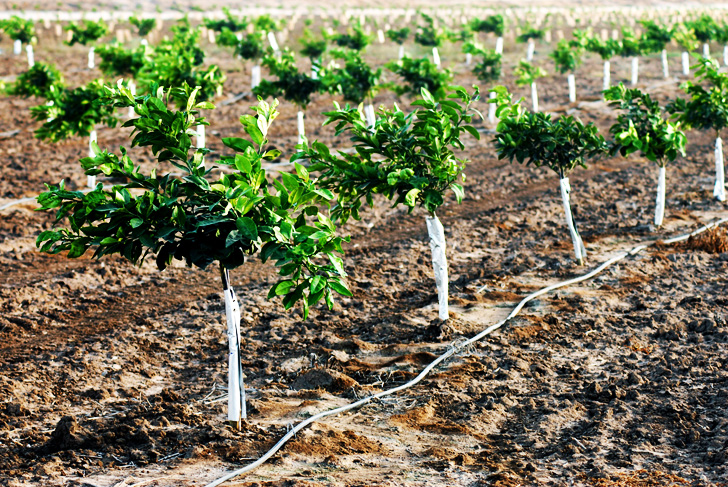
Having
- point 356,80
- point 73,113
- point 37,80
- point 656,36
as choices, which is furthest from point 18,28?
point 656,36

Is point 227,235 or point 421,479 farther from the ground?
point 227,235

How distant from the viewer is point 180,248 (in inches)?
242

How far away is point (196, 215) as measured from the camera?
6.37 meters

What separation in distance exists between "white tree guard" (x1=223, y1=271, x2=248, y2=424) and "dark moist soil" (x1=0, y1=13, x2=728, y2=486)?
285 mm

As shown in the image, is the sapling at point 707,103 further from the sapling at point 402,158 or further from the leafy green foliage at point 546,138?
the sapling at point 402,158

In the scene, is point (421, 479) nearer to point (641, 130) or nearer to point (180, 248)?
point (180, 248)

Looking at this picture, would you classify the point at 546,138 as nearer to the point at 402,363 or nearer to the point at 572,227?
the point at 572,227

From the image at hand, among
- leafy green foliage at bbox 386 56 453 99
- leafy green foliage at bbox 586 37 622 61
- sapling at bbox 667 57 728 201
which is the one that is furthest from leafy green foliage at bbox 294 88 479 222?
leafy green foliage at bbox 586 37 622 61

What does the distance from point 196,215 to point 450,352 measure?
12.3ft

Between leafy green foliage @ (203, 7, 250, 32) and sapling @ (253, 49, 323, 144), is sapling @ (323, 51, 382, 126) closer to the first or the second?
sapling @ (253, 49, 323, 144)

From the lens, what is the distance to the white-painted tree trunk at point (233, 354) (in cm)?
665

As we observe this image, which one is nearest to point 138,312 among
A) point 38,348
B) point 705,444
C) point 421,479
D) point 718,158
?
point 38,348

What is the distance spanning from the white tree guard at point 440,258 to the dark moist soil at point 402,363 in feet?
0.92

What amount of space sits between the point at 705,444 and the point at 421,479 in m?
2.59
